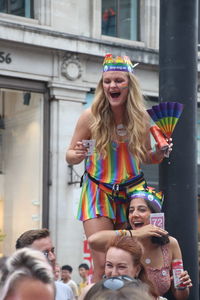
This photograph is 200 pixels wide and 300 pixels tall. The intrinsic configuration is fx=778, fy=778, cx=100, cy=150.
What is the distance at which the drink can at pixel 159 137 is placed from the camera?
16.6 ft

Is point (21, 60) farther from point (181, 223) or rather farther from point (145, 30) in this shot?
point (181, 223)

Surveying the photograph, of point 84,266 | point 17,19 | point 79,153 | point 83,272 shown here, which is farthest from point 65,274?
point 79,153

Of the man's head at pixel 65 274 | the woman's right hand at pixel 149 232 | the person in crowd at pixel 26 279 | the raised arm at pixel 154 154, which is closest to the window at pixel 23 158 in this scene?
the man's head at pixel 65 274

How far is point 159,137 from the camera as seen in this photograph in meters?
5.09

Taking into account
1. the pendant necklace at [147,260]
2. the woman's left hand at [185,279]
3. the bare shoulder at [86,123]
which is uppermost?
the bare shoulder at [86,123]

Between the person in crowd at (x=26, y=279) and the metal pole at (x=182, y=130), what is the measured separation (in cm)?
249

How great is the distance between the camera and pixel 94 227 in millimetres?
5238

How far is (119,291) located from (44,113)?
49.4 feet

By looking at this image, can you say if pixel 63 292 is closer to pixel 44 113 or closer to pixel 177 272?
pixel 177 272

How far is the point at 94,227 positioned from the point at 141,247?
70cm

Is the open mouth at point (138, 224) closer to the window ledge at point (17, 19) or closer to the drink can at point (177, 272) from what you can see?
the drink can at point (177, 272)

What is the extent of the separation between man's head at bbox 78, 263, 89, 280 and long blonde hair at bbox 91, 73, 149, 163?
11156 mm

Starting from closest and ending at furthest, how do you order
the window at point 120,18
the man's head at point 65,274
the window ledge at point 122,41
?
the man's head at point 65,274 → the window ledge at point 122,41 → the window at point 120,18

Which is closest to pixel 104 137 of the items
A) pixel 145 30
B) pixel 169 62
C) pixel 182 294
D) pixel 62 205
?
pixel 169 62
